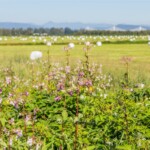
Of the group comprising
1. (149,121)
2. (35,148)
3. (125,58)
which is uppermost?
(125,58)

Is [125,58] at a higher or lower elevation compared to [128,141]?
higher

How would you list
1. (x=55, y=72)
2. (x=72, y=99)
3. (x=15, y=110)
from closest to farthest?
(x=15, y=110) → (x=72, y=99) → (x=55, y=72)

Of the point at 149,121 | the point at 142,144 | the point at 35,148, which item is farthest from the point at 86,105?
the point at 35,148

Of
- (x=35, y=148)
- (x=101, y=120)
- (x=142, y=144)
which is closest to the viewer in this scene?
(x=35, y=148)

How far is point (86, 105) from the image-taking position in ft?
24.6

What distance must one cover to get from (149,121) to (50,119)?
1574mm

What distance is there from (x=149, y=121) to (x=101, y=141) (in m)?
1.53

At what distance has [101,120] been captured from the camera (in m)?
6.66

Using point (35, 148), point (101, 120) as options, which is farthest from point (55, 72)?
point (35, 148)

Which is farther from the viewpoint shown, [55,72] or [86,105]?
[55,72]

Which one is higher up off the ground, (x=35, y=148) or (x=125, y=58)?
(x=125, y=58)

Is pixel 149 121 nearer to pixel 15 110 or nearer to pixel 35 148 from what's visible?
pixel 15 110

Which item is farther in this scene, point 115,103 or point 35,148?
point 115,103

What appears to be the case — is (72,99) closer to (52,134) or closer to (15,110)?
(15,110)
